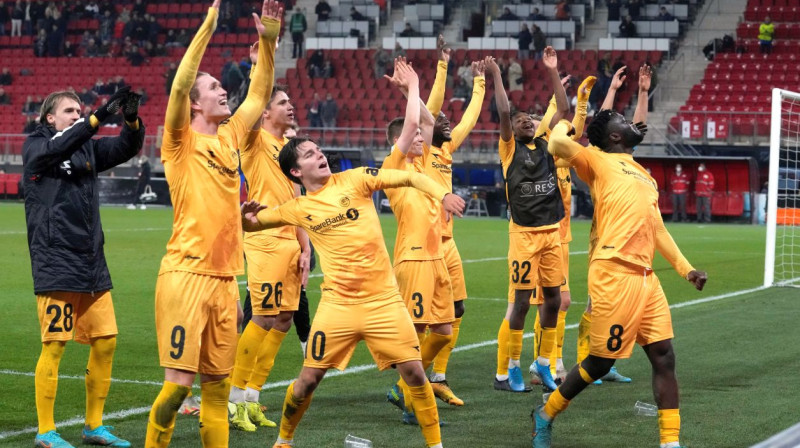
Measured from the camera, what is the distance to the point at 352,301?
6.30m

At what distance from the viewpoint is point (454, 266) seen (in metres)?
8.77

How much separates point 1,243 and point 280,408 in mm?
14431

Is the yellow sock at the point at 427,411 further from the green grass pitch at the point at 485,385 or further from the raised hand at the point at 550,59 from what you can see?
the raised hand at the point at 550,59

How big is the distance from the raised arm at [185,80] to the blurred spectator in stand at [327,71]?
33.1 metres

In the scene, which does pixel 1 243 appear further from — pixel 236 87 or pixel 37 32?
pixel 37 32

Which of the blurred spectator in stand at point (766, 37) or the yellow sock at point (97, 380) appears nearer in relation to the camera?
the yellow sock at point (97, 380)

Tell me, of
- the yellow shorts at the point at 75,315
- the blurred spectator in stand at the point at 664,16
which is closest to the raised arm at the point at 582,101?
the yellow shorts at the point at 75,315

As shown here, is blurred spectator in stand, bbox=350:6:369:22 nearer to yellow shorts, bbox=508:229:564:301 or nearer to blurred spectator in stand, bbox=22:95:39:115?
blurred spectator in stand, bbox=22:95:39:115

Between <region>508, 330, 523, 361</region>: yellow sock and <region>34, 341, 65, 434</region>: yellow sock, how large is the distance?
3.64 m

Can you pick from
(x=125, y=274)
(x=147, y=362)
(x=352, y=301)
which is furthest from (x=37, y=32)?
(x=352, y=301)

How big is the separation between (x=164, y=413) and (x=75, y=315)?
1432 millimetres

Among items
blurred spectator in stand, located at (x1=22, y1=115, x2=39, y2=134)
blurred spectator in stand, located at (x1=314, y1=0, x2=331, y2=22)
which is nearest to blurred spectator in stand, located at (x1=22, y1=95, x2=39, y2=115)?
blurred spectator in stand, located at (x1=22, y1=115, x2=39, y2=134)

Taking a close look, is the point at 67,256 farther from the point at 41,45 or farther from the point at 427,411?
the point at 41,45

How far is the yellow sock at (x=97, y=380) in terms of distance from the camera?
6898mm
